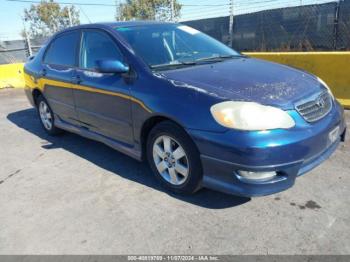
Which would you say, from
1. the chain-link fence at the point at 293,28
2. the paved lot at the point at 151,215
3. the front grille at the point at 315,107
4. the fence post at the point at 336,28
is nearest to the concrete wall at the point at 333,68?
the paved lot at the point at 151,215

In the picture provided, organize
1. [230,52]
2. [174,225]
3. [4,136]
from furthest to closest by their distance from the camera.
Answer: [4,136]
[230,52]
[174,225]

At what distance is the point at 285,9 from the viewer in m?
11.0

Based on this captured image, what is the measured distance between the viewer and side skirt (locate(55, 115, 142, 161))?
3.82 meters

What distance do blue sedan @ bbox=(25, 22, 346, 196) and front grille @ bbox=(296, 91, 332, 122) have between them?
0.04ft

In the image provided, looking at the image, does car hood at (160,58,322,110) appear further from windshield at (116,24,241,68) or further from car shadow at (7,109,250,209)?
car shadow at (7,109,250,209)

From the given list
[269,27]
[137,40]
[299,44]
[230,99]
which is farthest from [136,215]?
[269,27]

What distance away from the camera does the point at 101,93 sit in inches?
157

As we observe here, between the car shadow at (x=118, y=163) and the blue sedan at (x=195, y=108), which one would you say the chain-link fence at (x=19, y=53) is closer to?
the car shadow at (x=118, y=163)

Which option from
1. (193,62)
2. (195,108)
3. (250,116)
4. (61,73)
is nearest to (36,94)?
(61,73)

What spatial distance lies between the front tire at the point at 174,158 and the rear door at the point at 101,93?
0.41m

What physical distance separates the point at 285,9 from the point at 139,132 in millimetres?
9076

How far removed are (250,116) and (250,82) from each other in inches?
20.4

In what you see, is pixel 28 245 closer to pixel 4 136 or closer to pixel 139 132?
pixel 139 132

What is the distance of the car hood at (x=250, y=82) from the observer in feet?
9.70
